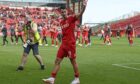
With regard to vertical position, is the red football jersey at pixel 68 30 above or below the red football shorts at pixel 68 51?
above

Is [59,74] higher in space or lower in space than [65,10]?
lower

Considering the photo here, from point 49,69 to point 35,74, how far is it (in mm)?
1765

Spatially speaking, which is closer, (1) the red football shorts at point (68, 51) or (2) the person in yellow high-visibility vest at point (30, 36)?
(1) the red football shorts at point (68, 51)

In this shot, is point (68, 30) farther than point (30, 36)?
No

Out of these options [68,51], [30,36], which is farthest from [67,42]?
[30,36]

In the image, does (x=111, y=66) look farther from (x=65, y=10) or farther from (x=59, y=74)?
(x=65, y=10)

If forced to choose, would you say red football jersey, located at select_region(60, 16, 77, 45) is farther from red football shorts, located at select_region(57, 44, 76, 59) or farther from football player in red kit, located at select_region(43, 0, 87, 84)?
red football shorts, located at select_region(57, 44, 76, 59)

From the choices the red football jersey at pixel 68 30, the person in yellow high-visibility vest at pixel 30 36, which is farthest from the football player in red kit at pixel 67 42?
the person in yellow high-visibility vest at pixel 30 36

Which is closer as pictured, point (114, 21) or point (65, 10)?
point (65, 10)

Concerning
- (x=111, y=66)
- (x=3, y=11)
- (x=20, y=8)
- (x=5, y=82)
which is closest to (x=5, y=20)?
(x=3, y=11)

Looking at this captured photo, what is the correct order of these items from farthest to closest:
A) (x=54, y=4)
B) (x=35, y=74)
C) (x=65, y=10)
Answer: (x=54, y=4), (x=35, y=74), (x=65, y=10)

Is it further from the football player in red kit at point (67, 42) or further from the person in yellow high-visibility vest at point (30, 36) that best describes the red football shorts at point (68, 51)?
the person in yellow high-visibility vest at point (30, 36)

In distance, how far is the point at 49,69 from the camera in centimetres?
1633

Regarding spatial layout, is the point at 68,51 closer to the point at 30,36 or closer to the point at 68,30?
the point at 68,30
